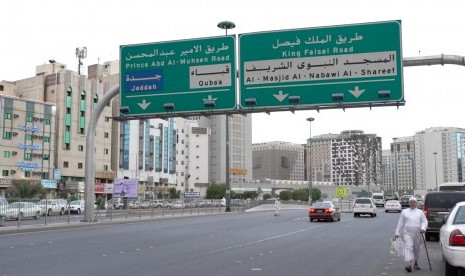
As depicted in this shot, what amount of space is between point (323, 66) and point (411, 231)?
12.8m

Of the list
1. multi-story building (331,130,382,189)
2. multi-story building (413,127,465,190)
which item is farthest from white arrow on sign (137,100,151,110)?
multi-story building (331,130,382,189)

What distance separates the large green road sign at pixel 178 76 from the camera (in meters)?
25.3

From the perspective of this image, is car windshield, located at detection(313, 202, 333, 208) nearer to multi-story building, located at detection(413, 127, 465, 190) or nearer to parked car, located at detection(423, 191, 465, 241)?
parked car, located at detection(423, 191, 465, 241)

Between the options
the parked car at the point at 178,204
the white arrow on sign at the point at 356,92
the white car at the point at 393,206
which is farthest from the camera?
the white car at the point at 393,206

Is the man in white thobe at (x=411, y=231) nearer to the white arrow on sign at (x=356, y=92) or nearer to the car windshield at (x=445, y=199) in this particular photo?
the car windshield at (x=445, y=199)

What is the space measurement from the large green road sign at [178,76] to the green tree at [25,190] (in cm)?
5231

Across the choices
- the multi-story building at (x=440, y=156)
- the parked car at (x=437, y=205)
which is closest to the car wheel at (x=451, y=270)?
the parked car at (x=437, y=205)

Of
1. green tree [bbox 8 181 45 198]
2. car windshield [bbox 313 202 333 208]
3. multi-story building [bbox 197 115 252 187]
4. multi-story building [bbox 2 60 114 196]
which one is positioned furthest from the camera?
multi-story building [bbox 197 115 252 187]

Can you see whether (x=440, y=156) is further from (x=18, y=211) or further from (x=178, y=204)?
(x=18, y=211)

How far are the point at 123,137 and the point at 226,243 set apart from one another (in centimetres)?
10436

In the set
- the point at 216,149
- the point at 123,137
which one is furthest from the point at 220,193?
the point at 216,149

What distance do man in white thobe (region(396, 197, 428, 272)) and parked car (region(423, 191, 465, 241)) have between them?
8.49 meters

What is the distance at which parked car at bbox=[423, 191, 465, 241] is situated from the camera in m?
20.0

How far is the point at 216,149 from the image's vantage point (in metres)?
183
